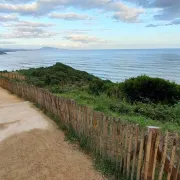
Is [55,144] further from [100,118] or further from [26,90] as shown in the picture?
[26,90]

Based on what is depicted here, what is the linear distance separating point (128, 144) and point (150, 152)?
472 mm

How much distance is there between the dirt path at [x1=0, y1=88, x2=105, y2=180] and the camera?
4.18 meters

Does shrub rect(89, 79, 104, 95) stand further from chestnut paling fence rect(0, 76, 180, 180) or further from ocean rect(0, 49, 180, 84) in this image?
ocean rect(0, 49, 180, 84)

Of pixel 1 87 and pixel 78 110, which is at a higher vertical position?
pixel 78 110

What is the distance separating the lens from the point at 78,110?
211 inches

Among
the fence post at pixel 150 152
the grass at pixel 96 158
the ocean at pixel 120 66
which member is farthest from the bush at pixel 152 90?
the ocean at pixel 120 66

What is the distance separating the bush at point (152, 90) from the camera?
1087 cm

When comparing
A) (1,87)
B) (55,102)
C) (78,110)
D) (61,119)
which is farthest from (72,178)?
(1,87)

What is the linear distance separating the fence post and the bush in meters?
7.67

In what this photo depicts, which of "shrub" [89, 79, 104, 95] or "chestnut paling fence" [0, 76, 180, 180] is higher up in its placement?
"chestnut paling fence" [0, 76, 180, 180]

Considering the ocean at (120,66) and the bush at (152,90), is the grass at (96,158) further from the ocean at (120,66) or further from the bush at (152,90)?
the ocean at (120,66)

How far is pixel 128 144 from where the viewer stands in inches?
147

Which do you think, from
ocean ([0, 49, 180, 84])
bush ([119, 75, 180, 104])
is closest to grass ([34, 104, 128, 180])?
bush ([119, 75, 180, 104])

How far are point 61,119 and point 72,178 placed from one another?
2795 millimetres
